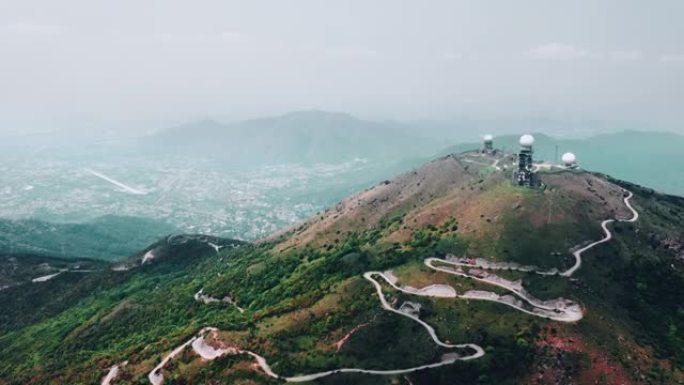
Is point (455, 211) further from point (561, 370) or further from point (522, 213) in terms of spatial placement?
point (561, 370)

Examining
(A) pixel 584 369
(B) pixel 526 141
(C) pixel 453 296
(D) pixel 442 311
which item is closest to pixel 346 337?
(D) pixel 442 311

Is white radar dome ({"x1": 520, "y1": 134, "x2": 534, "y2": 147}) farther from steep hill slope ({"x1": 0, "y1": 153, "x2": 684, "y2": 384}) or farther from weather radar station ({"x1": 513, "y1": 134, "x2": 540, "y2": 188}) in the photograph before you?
steep hill slope ({"x1": 0, "y1": 153, "x2": 684, "y2": 384})

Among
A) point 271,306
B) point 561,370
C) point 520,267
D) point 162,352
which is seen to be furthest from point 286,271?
point 561,370

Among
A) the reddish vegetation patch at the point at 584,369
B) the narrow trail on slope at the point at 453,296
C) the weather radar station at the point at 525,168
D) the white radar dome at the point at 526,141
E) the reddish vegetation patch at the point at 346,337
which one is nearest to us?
the reddish vegetation patch at the point at 584,369

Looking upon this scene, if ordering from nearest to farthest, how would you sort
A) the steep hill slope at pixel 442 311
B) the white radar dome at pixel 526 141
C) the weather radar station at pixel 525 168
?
the steep hill slope at pixel 442 311, the weather radar station at pixel 525 168, the white radar dome at pixel 526 141

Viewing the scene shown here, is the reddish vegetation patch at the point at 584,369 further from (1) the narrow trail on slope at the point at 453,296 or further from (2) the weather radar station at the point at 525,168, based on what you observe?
(2) the weather radar station at the point at 525,168

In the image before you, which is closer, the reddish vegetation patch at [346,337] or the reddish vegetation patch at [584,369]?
the reddish vegetation patch at [584,369]

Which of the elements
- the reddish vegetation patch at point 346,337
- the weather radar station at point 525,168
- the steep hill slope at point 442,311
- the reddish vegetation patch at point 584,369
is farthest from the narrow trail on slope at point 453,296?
the weather radar station at point 525,168
